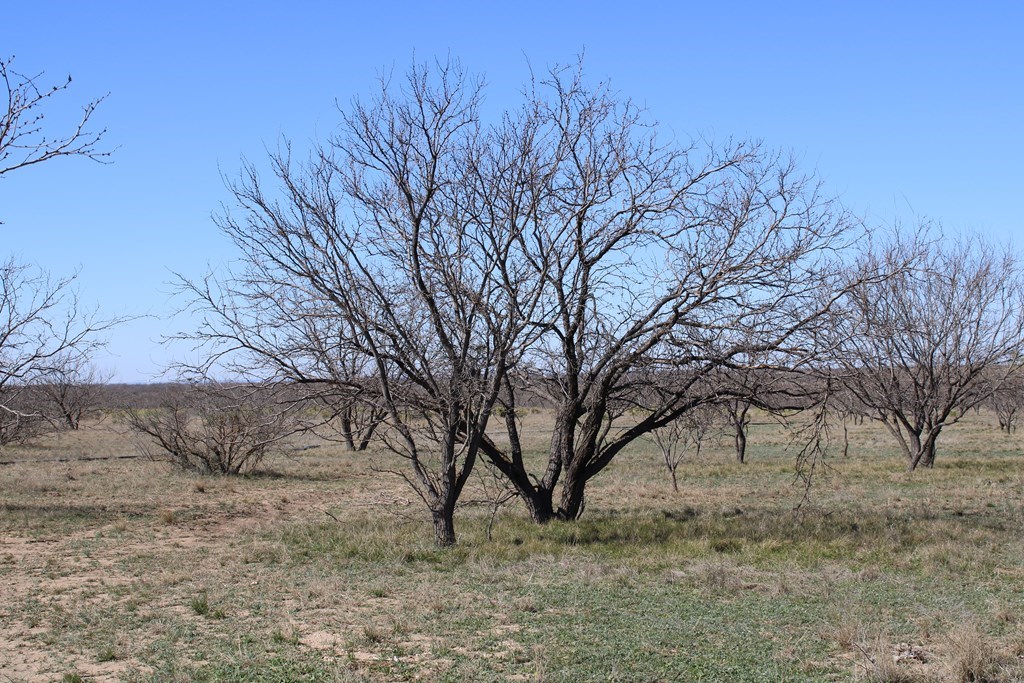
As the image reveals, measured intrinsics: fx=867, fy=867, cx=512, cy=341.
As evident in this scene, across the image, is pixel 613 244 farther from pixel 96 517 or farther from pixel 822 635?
pixel 96 517

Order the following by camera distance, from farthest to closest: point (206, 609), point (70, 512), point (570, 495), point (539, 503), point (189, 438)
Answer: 1. point (189, 438)
2. point (70, 512)
3. point (570, 495)
4. point (539, 503)
5. point (206, 609)

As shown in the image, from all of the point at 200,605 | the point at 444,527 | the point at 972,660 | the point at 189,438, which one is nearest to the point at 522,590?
the point at 444,527

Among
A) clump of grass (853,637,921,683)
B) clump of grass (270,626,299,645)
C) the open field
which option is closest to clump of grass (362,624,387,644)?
the open field

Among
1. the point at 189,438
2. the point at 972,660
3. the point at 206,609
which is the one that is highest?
the point at 189,438

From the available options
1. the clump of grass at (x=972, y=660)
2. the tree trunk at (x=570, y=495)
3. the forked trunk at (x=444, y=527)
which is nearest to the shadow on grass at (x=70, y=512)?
the forked trunk at (x=444, y=527)

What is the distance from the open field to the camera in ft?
19.6

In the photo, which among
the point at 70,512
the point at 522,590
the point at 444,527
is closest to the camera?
the point at 522,590

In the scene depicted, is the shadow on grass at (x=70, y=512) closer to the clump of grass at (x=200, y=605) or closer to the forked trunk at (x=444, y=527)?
the forked trunk at (x=444, y=527)

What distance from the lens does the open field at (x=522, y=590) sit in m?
5.98

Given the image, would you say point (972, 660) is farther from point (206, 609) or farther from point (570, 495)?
point (570, 495)

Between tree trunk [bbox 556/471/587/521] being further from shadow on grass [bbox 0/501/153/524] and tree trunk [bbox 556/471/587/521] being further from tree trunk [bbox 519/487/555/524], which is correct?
shadow on grass [bbox 0/501/153/524]

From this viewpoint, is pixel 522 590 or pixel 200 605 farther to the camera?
pixel 522 590

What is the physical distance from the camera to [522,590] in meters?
8.41

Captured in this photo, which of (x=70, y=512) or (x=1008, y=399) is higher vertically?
(x=1008, y=399)
